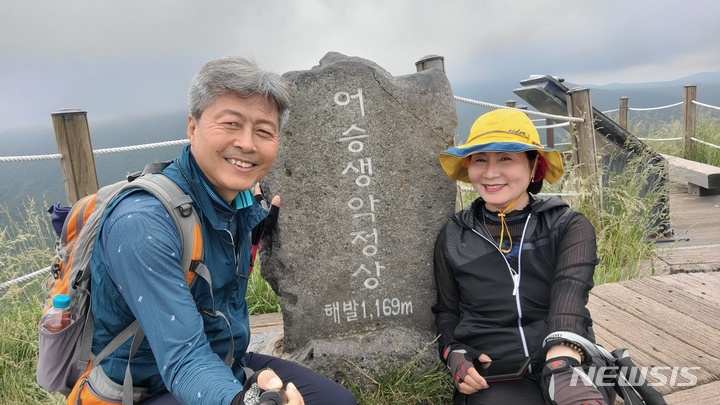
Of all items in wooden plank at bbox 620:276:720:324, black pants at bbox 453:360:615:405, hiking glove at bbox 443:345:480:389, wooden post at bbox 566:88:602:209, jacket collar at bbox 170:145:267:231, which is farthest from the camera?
wooden post at bbox 566:88:602:209

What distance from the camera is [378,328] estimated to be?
2.67 meters

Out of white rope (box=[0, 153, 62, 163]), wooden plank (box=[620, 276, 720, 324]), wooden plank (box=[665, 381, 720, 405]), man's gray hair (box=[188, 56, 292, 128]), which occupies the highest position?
man's gray hair (box=[188, 56, 292, 128])

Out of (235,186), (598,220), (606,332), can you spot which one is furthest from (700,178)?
(235,186)

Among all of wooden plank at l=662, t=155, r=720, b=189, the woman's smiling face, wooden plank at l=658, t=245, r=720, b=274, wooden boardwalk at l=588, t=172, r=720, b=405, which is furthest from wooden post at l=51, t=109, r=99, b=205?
wooden plank at l=662, t=155, r=720, b=189

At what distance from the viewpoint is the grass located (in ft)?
8.07

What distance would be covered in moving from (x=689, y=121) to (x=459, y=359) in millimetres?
9188

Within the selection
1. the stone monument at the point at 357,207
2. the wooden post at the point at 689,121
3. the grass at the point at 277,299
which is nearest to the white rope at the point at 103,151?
the grass at the point at 277,299

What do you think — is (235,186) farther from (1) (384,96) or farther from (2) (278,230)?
(1) (384,96)

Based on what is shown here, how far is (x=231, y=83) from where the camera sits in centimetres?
148

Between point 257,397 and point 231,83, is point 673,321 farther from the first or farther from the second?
point 231,83

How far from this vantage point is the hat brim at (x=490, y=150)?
199cm

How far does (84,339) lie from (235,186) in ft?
2.13

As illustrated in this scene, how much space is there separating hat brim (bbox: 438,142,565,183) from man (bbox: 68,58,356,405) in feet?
2.65

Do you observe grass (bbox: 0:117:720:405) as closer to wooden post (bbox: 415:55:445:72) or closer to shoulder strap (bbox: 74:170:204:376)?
shoulder strap (bbox: 74:170:204:376)
